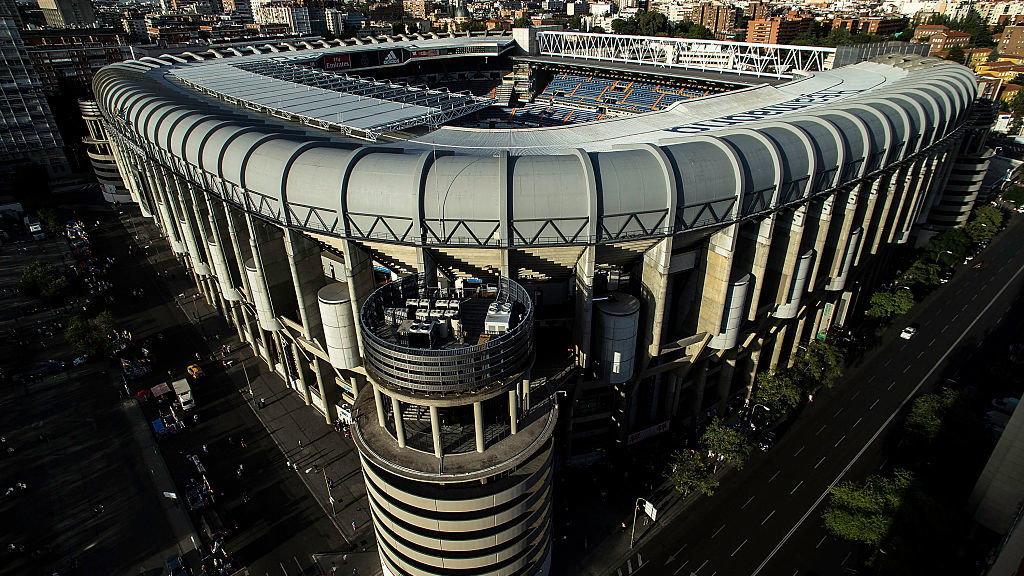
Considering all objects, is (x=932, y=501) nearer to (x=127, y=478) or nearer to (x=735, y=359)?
(x=735, y=359)

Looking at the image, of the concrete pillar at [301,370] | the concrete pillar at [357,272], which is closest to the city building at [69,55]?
the concrete pillar at [301,370]

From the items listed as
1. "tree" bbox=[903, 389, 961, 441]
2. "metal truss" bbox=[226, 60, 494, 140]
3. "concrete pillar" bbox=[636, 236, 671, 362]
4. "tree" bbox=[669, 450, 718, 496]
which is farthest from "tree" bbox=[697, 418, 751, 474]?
"metal truss" bbox=[226, 60, 494, 140]

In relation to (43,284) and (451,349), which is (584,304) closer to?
(451,349)

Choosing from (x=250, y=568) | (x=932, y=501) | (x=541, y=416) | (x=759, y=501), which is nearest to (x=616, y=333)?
(x=541, y=416)

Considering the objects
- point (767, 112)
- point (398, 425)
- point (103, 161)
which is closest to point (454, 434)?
point (398, 425)

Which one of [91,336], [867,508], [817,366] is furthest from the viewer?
[91,336]

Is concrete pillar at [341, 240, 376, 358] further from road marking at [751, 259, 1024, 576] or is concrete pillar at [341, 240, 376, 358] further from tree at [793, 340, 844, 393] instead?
tree at [793, 340, 844, 393]

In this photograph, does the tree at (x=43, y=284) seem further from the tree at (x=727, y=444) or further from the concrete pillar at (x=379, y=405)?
the tree at (x=727, y=444)
